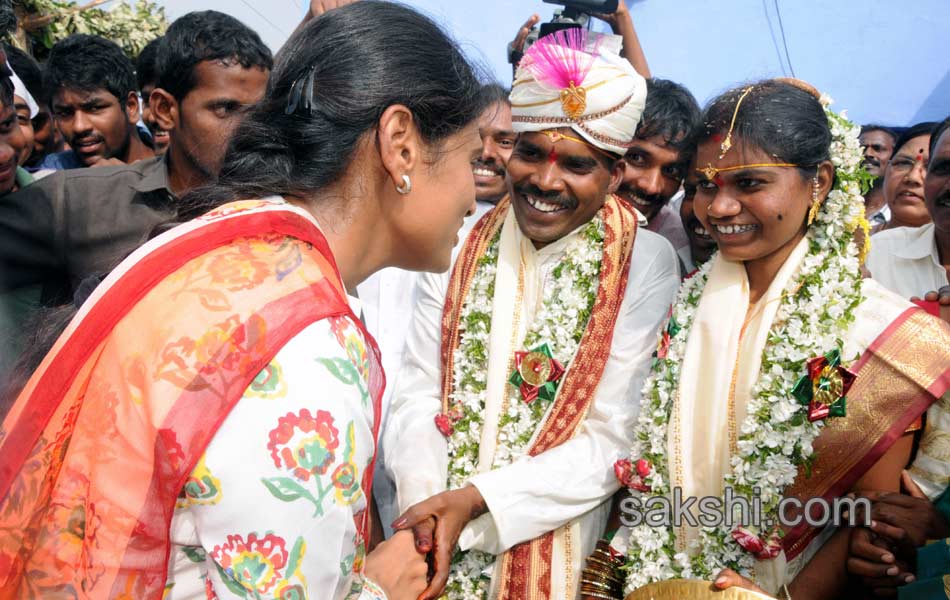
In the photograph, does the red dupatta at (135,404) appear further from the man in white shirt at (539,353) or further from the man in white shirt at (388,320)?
the man in white shirt at (388,320)

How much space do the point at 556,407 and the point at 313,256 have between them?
5.60 ft

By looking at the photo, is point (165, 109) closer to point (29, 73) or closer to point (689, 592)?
point (689, 592)

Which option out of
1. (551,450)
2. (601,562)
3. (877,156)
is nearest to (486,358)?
(551,450)

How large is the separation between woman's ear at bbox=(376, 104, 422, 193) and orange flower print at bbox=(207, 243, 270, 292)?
37 cm

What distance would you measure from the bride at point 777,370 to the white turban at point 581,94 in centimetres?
51

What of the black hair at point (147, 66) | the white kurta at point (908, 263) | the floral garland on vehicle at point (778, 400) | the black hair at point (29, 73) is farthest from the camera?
the black hair at point (29, 73)

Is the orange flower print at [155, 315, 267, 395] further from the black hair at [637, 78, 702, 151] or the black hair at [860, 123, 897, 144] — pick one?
the black hair at [860, 123, 897, 144]

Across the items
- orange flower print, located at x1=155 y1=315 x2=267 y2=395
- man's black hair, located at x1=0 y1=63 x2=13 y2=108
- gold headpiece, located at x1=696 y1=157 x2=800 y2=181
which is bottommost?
man's black hair, located at x1=0 y1=63 x2=13 y2=108

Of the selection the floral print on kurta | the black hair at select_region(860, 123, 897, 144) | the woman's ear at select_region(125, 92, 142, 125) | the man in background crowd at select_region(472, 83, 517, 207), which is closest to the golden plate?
the floral print on kurta

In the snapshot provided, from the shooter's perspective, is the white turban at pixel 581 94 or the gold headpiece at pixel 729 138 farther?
the white turban at pixel 581 94

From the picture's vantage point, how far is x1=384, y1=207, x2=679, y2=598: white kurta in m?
2.80

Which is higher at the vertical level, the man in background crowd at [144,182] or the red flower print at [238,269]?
the red flower print at [238,269]

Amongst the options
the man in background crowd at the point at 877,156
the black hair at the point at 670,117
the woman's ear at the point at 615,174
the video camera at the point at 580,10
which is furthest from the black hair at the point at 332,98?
the man in background crowd at the point at 877,156

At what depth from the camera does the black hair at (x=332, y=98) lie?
5.16 ft
